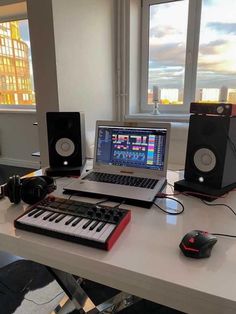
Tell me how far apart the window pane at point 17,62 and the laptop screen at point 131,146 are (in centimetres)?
274

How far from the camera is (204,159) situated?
109cm

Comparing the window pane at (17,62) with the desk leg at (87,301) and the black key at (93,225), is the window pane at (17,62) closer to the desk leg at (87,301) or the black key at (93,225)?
the desk leg at (87,301)

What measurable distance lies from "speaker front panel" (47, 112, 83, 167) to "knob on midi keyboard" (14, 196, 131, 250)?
1.63 feet

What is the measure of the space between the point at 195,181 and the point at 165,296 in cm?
64

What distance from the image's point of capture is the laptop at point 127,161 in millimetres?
1042

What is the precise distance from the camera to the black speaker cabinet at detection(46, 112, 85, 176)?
131 centimetres

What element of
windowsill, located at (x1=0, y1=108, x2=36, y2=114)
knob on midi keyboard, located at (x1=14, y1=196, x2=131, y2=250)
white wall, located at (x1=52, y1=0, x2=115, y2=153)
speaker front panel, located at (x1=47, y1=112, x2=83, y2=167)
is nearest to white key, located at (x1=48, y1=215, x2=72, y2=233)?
knob on midi keyboard, located at (x1=14, y1=196, x2=131, y2=250)

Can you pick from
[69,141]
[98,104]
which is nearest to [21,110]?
[98,104]

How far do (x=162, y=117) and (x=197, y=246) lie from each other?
2.26m

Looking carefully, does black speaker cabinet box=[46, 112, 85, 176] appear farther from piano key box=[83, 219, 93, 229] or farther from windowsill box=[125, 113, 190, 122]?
windowsill box=[125, 113, 190, 122]

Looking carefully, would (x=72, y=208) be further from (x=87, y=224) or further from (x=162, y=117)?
(x=162, y=117)

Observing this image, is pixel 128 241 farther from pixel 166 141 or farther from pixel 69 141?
pixel 69 141

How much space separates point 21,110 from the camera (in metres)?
3.52

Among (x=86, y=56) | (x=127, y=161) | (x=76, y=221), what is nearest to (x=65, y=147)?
(x=127, y=161)
